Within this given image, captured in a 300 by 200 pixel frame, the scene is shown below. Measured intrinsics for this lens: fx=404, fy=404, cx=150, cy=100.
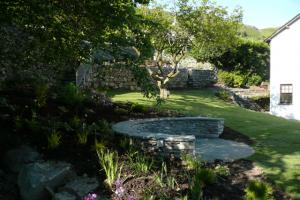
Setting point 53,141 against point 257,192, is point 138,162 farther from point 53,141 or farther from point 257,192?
point 257,192

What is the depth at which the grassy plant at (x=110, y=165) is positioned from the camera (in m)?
6.77

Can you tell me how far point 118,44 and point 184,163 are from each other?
2.73m

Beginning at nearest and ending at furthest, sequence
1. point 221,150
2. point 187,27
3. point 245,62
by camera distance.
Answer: point 221,150, point 187,27, point 245,62

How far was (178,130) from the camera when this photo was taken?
11.9 metres

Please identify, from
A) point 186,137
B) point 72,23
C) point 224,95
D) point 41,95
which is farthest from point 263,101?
point 72,23

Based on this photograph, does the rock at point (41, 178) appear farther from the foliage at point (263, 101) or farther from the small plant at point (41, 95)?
the foliage at point (263, 101)

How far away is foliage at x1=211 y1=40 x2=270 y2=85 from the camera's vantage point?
104ft

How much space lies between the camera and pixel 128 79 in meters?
22.1

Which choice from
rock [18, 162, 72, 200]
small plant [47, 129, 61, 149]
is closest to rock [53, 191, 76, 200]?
rock [18, 162, 72, 200]

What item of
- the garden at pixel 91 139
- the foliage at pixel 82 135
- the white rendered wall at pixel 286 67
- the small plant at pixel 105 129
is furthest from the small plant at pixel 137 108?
the white rendered wall at pixel 286 67

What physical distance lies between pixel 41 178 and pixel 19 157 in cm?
91

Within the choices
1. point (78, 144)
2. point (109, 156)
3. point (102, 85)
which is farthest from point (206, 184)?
point (102, 85)

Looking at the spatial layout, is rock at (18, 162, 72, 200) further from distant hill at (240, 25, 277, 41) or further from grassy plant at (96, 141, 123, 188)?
distant hill at (240, 25, 277, 41)

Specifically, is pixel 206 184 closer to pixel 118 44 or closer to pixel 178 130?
pixel 118 44
